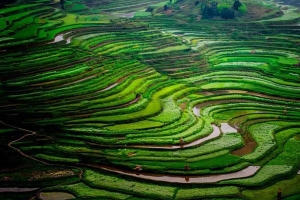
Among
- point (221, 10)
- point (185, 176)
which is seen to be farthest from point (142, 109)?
point (221, 10)

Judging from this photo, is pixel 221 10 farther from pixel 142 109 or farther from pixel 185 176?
pixel 185 176

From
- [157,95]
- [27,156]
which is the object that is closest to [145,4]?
[157,95]

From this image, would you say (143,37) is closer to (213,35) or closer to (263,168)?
(213,35)

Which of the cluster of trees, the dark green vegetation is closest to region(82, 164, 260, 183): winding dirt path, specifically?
the dark green vegetation

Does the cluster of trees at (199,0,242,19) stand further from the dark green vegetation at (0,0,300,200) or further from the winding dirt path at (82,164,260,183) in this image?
the winding dirt path at (82,164,260,183)

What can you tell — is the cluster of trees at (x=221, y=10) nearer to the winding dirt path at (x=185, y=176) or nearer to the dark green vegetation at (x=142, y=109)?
the dark green vegetation at (x=142, y=109)
